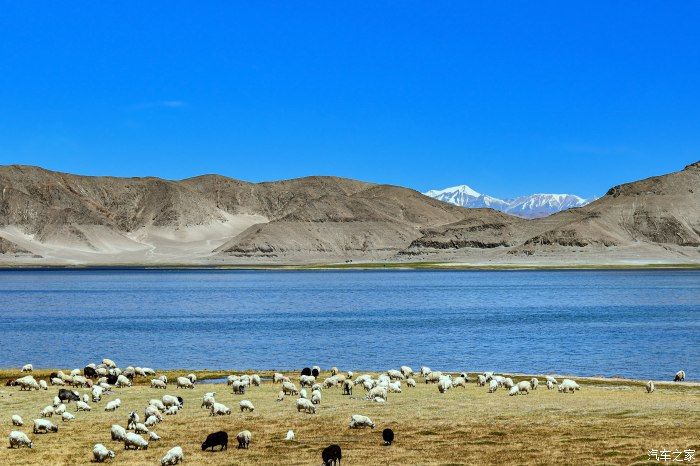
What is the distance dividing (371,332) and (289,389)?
38.5 meters

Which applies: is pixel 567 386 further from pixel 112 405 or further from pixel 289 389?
pixel 112 405

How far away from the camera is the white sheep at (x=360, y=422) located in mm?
28062

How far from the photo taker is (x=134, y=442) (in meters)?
25.2

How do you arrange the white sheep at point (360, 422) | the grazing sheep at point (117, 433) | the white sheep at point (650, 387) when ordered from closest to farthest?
the grazing sheep at point (117, 433) < the white sheep at point (360, 422) < the white sheep at point (650, 387)

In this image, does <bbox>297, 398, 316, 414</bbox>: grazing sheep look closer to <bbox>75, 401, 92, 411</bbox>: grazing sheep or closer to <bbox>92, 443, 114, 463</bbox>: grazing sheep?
<bbox>75, 401, 92, 411</bbox>: grazing sheep

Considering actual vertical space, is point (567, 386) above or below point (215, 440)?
above

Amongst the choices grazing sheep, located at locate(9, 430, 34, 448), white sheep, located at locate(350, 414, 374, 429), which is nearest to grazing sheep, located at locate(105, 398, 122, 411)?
grazing sheep, located at locate(9, 430, 34, 448)

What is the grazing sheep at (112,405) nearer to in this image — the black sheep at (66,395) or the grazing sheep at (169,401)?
the grazing sheep at (169,401)

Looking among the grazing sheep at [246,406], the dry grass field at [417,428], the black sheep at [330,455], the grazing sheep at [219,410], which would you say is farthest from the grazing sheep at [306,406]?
the black sheep at [330,455]

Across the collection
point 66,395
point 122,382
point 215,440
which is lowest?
point 122,382

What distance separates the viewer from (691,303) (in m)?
107

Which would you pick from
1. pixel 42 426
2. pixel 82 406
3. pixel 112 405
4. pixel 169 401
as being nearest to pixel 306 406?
pixel 169 401

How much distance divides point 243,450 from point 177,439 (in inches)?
103

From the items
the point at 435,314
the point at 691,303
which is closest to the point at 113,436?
the point at 435,314
